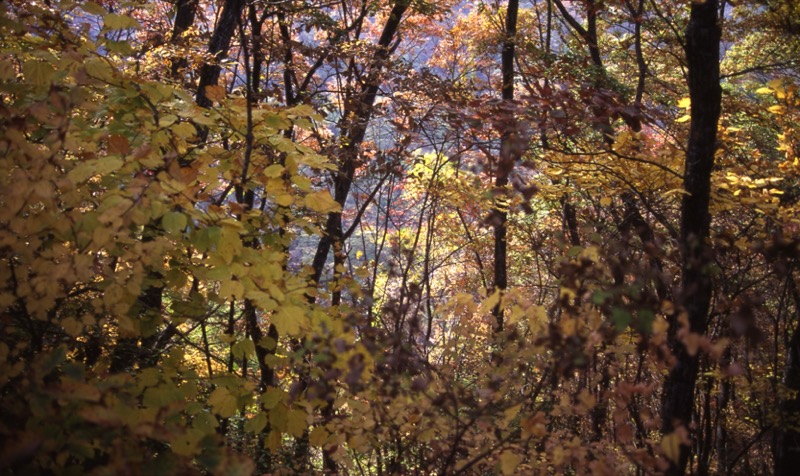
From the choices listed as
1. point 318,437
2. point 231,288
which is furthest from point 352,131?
point 231,288

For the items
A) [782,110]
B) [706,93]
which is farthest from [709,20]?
[782,110]

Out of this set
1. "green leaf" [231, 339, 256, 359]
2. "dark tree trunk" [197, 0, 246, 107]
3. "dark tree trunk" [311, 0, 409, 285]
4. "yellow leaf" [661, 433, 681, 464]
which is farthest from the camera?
"dark tree trunk" [311, 0, 409, 285]

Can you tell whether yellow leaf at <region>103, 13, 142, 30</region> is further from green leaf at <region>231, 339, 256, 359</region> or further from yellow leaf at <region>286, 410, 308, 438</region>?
yellow leaf at <region>286, 410, 308, 438</region>

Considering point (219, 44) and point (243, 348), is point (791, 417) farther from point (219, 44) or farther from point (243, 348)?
point (219, 44)

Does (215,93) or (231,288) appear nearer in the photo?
(231,288)

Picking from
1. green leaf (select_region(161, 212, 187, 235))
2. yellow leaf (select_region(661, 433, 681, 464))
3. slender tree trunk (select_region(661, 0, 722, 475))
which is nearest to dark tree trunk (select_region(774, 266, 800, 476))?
slender tree trunk (select_region(661, 0, 722, 475))

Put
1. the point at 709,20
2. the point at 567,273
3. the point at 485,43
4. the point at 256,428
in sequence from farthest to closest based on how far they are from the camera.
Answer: the point at 485,43, the point at 709,20, the point at 256,428, the point at 567,273

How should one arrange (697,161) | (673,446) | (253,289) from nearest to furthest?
1. (673,446)
2. (253,289)
3. (697,161)

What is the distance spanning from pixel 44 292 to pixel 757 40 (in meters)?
11.3

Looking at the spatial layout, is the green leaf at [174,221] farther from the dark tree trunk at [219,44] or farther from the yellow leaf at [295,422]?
the dark tree trunk at [219,44]

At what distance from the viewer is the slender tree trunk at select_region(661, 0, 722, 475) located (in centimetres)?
317

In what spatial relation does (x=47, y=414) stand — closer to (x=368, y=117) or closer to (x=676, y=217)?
(x=368, y=117)

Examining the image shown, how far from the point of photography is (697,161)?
10.8 feet

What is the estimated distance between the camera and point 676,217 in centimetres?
734
